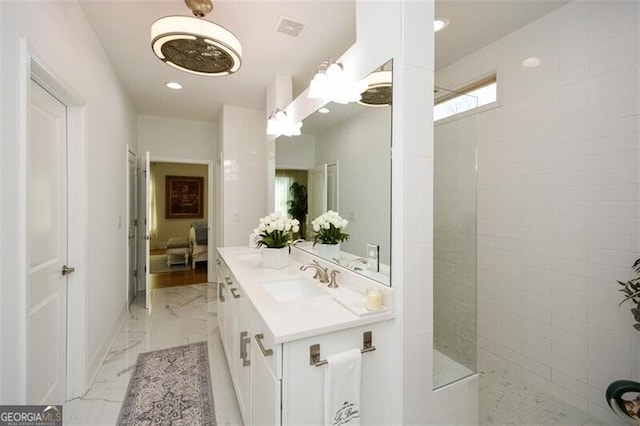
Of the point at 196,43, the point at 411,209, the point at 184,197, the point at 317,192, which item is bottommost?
the point at 411,209

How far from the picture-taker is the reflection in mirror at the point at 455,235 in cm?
188

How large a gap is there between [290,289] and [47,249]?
1553 mm

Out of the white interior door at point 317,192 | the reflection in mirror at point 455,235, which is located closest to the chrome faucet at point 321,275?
the white interior door at point 317,192

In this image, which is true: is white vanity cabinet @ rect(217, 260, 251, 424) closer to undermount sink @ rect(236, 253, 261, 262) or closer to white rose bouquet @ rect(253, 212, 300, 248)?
undermount sink @ rect(236, 253, 261, 262)

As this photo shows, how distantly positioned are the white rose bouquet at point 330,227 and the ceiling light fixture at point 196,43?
130 cm

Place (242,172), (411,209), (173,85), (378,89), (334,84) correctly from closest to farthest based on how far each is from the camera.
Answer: (411,209)
(378,89)
(334,84)
(173,85)
(242,172)

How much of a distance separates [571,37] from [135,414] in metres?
3.97

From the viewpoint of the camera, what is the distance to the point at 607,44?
5.99 ft

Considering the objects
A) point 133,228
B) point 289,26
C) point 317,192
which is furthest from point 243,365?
point 133,228

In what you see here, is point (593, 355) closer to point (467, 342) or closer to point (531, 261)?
point (531, 261)

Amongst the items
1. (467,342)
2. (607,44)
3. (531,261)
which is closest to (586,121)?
(607,44)

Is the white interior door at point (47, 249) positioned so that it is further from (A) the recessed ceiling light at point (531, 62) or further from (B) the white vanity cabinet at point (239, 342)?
(A) the recessed ceiling light at point (531, 62)

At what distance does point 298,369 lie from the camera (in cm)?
118

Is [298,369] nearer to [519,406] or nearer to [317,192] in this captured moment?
[317,192]
